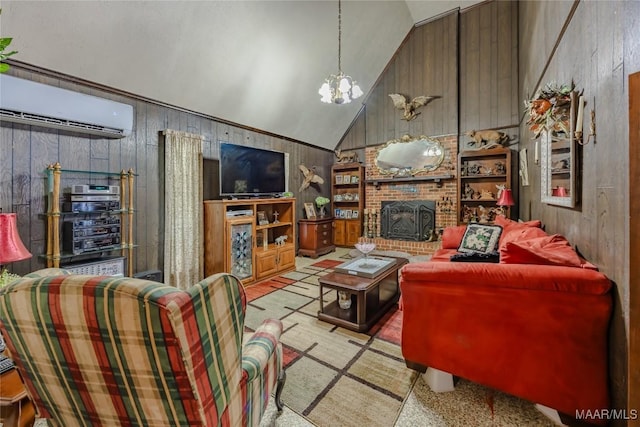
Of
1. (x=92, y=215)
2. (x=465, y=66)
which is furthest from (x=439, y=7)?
(x=92, y=215)

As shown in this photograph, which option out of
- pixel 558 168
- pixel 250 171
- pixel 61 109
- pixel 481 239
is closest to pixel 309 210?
pixel 250 171

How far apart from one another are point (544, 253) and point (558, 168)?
2.84ft

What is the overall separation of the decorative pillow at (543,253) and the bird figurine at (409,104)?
4.40m

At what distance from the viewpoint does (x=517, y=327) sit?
1.38 meters

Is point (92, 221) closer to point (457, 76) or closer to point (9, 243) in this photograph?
point (9, 243)

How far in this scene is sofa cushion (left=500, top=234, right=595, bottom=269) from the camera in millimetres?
1492

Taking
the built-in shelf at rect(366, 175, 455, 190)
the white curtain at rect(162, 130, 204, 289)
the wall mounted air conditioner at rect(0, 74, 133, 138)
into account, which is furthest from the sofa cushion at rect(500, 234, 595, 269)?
the wall mounted air conditioner at rect(0, 74, 133, 138)

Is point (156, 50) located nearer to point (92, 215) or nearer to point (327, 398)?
point (92, 215)

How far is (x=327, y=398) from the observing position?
5.34 ft

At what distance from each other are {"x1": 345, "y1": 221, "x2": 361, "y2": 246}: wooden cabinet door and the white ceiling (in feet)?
7.38

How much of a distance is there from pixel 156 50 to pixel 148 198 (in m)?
1.64

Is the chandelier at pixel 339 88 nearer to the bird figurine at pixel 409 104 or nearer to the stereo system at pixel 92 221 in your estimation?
the stereo system at pixel 92 221

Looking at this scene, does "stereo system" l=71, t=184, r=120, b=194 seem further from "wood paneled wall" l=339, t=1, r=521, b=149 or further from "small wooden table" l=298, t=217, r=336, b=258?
"wood paneled wall" l=339, t=1, r=521, b=149

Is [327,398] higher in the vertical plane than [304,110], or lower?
lower
